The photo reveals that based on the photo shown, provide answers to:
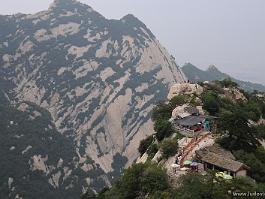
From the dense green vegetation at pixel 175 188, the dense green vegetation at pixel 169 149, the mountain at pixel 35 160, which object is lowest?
the dense green vegetation at pixel 175 188

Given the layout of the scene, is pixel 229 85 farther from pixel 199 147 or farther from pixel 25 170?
pixel 25 170

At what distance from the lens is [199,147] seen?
53094 millimetres

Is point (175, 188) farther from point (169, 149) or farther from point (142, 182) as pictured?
point (169, 149)

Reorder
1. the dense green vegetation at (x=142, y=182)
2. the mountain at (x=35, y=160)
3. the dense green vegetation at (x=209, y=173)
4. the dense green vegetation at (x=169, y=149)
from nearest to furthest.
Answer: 1. the dense green vegetation at (x=209, y=173)
2. the dense green vegetation at (x=142, y=182)
3. the dense green vegetation at (x=169, y=149)
4. the mountain at (x=35, y=160)

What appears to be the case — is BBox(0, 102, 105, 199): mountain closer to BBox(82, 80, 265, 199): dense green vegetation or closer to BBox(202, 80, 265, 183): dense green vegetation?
BBox(82, 80, 265, 199): dense green vegetation

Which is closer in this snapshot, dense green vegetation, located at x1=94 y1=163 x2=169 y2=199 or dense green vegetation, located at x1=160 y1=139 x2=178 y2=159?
dense green vegetation, located at x1=94 y1=163 x2=169 y2=199

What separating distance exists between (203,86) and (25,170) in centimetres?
7402

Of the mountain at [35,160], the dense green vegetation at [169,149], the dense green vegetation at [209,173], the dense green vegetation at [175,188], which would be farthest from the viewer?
the mountain at [35,160]

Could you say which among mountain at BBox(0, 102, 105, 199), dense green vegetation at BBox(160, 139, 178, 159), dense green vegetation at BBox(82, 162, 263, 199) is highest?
mountain at BBox(0, 102, 105, 199)

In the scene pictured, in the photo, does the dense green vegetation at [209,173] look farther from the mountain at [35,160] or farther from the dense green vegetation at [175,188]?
the mountain at [35,160]

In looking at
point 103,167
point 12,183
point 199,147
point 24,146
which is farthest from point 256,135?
point 103,167

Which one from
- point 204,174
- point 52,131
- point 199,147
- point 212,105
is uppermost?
point 52,131

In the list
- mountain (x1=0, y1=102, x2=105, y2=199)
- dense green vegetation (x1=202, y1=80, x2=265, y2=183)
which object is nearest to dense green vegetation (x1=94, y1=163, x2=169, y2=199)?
dense green vegetation (x1=202, y1=80, x2=265, y2=183)

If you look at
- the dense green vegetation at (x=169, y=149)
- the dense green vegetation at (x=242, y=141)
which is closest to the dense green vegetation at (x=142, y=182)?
the dense green vegetation at (x=169, y=149)
